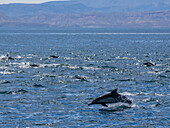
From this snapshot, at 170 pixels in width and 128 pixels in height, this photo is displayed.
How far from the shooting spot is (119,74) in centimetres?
4469

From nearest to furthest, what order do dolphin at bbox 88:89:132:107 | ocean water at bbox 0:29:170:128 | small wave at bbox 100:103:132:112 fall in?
ocean water at bbox 0:29:170:128
small wave at bbox 100:103:132:112
dolphin at bbox 88:89:132:107

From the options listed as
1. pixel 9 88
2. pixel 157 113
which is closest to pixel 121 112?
pixel 157 113

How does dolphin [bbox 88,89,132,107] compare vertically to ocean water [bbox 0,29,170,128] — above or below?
above

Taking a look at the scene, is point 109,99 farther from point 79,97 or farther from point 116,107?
point 79,97

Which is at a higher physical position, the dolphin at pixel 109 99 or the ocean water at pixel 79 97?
the dolphin at pixel 109 99

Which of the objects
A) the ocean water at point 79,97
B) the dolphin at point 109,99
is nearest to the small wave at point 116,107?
the ocean water at point 79,97

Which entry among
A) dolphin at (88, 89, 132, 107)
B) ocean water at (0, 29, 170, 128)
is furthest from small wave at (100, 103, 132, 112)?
dolphin at (88, 89, 132, 107)

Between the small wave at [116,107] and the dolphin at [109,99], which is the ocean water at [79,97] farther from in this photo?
the dolphin at [109,99]

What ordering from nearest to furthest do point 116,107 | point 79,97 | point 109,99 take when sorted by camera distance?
point 109,99
point 116,107
point 79,97

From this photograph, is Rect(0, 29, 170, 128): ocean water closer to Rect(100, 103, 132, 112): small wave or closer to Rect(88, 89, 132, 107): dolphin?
Rect(100, 103, 132, 112): small wave

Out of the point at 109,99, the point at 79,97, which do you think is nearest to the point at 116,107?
the point at 109,99

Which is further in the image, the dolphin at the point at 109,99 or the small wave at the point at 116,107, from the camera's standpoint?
the dolphin at the point at 109,99

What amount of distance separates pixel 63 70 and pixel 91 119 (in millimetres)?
25327

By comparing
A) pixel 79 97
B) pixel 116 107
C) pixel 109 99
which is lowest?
pixel 116 107
